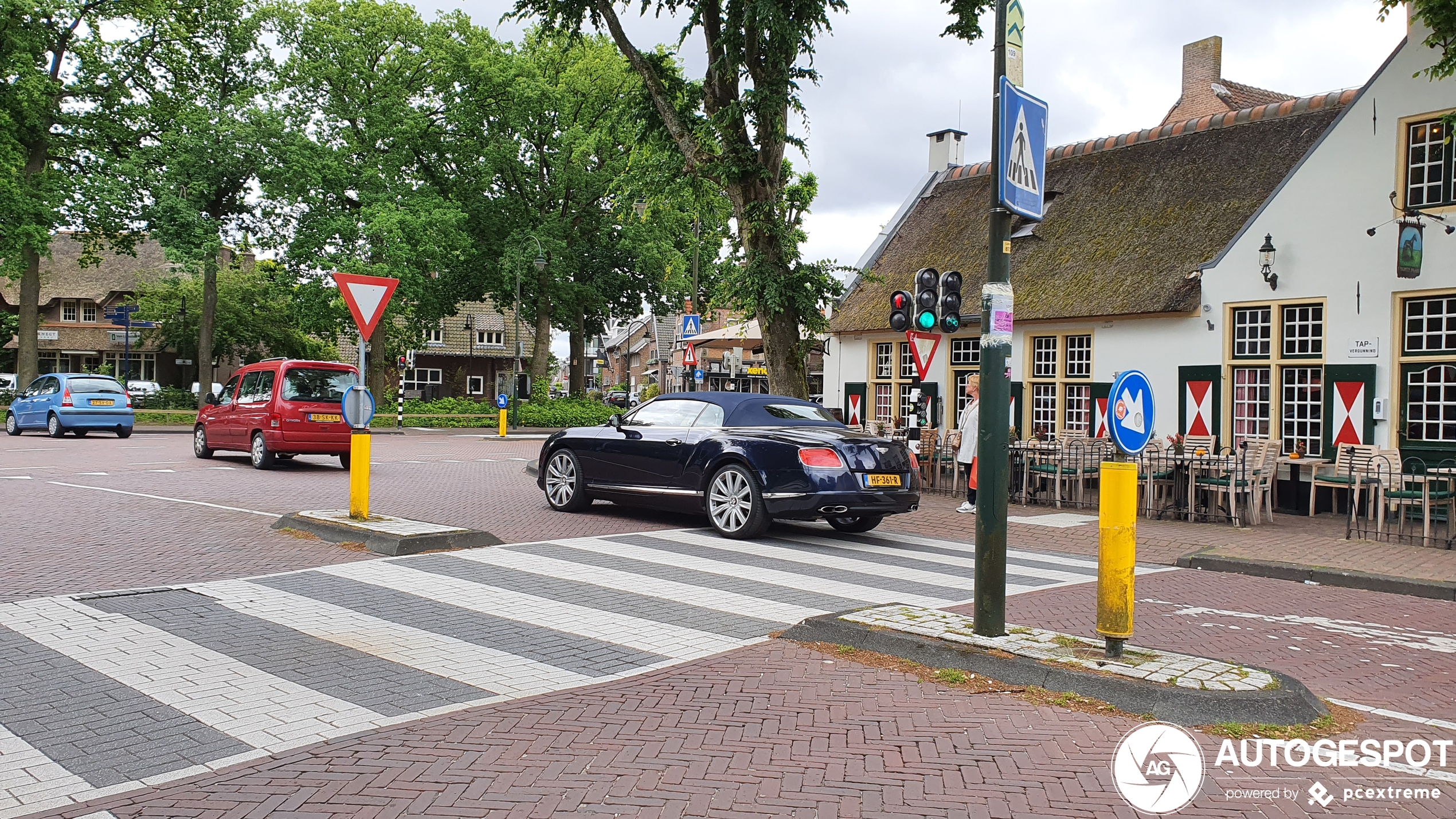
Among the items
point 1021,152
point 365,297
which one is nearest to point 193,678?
point 1021,152

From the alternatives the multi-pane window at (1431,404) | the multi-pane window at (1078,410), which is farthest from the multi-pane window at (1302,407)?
the multi-pane window at (1078,410)

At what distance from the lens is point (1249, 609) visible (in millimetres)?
7777

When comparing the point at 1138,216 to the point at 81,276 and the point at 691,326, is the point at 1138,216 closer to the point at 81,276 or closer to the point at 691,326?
the point at 691,326

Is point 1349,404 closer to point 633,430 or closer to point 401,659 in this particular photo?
point 633,430

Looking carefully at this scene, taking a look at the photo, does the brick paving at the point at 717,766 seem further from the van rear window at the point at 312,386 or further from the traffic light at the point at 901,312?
the van rear window at the point at 312,386

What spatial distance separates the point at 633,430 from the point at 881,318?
12.9 m

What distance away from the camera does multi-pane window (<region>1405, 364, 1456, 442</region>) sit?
14430mm

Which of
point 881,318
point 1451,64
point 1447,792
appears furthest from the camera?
point 881,318

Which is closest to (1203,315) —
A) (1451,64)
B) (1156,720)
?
(1451,64)

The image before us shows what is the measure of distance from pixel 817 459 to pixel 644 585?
115 inches

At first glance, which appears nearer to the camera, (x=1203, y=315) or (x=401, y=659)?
(x=401, y=659)

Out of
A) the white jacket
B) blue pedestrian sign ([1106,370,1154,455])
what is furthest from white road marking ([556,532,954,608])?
the white jacket

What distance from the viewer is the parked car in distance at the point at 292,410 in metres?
17.4

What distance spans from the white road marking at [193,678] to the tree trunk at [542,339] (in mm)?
36209
